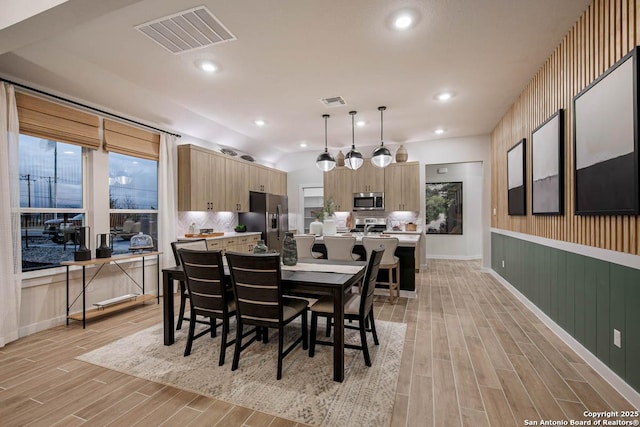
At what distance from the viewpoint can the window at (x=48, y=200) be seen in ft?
10.8

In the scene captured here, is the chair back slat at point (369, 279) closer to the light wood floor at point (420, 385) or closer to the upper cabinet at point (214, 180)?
the light wood floor at point (420, 385)

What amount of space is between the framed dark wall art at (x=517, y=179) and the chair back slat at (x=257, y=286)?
141 inches

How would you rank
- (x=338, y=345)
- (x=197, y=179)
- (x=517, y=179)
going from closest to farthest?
(x=338, y=345)
(x=517, y=179)
(x=197, y=179)

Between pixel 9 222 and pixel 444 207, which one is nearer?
pixel 9 222

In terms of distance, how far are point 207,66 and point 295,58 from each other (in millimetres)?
978

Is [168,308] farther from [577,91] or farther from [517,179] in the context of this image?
[517,179]

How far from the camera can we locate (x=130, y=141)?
168 inches

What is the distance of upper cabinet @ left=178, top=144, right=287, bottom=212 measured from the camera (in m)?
5.00

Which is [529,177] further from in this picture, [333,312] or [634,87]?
[333,312]

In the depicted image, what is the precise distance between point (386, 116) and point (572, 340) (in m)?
3.81

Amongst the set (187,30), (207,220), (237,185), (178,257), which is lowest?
(178,257)

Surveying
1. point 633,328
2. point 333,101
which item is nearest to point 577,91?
point 633,328

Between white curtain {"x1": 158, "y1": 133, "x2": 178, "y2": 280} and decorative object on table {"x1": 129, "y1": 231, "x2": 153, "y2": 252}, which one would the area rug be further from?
white curtain {"x1": 158, "y1": 133, "x2": 178, "y2": 280}

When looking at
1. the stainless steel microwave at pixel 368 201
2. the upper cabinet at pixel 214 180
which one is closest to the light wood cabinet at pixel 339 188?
the stainless steel microwave at pixel 368 201
